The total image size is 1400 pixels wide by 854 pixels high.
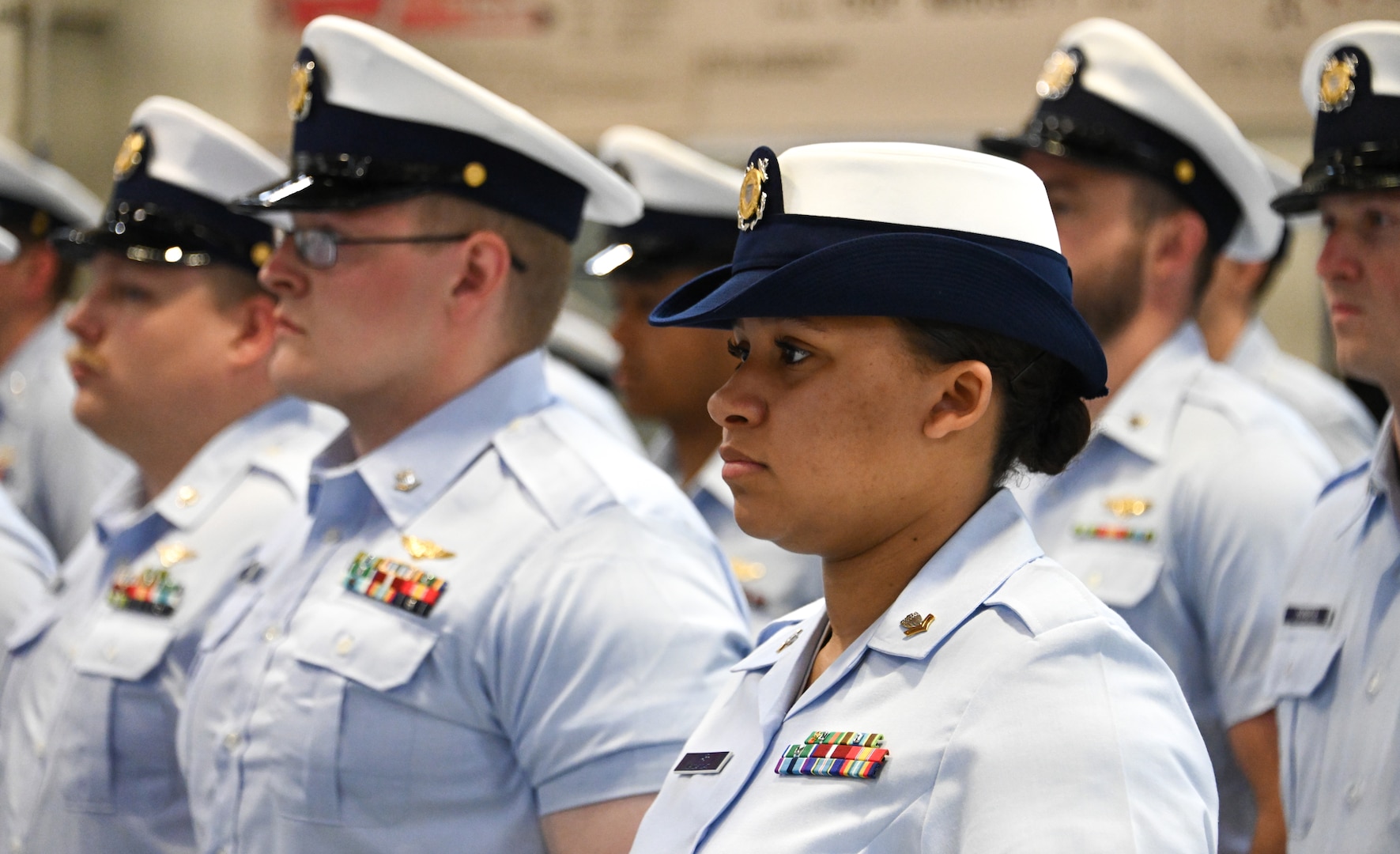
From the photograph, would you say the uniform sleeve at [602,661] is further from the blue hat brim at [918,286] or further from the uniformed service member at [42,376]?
the uniformed service member at [42,376]

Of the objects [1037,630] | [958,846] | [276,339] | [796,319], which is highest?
[796,319]

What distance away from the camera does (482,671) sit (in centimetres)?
213

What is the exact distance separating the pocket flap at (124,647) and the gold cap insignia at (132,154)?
94 centimetres

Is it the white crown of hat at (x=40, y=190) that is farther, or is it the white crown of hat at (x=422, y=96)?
the white crown of hat at (x=40, y=190)

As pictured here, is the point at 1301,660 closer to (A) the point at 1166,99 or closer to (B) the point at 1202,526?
(B) the point at 1202,526

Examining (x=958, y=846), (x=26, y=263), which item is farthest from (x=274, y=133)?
(x=958, y=846)

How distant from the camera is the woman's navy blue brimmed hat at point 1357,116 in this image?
92.4 inches

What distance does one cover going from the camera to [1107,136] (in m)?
3.14

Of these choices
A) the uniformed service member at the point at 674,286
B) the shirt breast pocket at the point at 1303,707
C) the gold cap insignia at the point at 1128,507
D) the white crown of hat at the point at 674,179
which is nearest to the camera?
the shirt breast pocket at the point at 1303,707

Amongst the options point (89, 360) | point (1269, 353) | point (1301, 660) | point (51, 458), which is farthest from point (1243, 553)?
point (51, 458)

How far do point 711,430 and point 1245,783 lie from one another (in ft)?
4.82

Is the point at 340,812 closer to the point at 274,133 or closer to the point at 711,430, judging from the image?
the point at 711,430

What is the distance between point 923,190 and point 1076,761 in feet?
1.86

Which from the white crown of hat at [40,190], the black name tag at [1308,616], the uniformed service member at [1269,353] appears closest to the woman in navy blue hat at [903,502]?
the black name tag at [1308,616]
